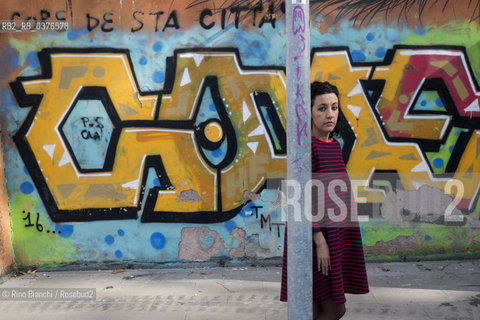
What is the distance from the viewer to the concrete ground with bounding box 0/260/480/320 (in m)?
4.24

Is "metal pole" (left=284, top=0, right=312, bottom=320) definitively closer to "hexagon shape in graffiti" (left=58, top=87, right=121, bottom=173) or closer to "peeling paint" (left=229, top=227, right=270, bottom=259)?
"peeling paint" (left=229, top=227, right=270, bottom=259)

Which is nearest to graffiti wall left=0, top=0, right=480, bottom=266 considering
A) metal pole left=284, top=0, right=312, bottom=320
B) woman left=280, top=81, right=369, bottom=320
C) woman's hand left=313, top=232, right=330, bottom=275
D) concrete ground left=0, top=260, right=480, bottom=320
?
concrete ground left=0, top=260, right=480, bottom=320

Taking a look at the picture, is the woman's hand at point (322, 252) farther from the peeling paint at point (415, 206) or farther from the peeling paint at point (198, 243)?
the peeling paint at point (415, 206)

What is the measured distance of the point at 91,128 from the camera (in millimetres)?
5512

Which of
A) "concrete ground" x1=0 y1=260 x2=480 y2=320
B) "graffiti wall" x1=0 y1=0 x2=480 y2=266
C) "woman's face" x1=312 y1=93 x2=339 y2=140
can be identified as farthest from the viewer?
"graffiti wall" x1=0 y1=0 x2=480 y2=266

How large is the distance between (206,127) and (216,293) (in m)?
1.92

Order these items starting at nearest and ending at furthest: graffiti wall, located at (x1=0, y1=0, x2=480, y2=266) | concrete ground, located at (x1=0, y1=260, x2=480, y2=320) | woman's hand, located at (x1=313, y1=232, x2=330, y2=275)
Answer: woman's hand, located at (x1=313, y1=232, x2=330, y2=275) → concrete ground, located at (x1=0, y1=260, x2=480, y2=320) → graffiti wall, located at (x1=0, y1=0, x2=480, y2=266)

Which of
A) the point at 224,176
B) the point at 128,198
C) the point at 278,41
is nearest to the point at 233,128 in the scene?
the point at 224,176

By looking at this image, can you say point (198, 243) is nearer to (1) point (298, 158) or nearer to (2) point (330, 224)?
(2) point (330, 224)

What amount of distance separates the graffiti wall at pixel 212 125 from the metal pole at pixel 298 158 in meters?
2.95

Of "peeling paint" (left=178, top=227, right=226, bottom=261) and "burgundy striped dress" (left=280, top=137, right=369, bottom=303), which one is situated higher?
"burgundy striped dress" (left=280, top=137, right=369, bottom=303)

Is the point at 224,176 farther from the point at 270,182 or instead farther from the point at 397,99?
the point at 397,99

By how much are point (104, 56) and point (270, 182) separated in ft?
8.10

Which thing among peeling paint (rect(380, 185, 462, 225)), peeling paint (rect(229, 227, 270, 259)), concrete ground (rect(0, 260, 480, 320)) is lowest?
concrete ground (rect(0, 260, 480, 320))
